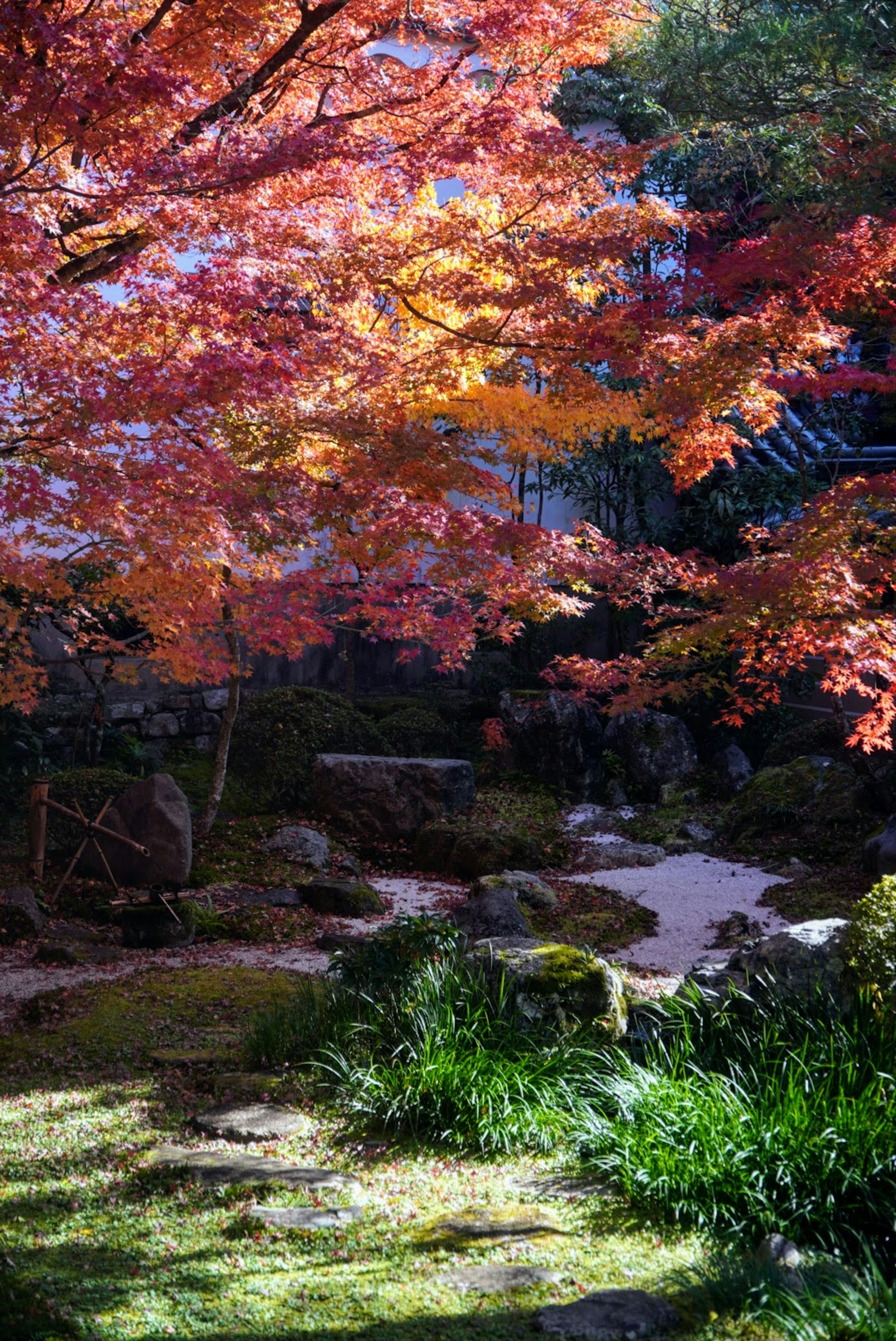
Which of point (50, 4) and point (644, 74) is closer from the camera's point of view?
point (50, 4)

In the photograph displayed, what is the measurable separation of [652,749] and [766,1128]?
9.29m

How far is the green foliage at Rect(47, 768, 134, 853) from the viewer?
939 centimetres

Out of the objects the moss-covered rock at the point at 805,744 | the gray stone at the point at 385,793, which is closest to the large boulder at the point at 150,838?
the gray stone at the point at 385,793

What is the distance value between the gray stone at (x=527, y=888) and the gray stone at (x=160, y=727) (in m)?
4.73

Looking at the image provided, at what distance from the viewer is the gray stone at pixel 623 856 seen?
1047 cm

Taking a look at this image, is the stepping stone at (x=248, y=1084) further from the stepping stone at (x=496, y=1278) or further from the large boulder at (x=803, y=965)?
the large boulder at (x=803, y=965)

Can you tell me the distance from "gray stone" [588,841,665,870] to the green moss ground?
610 cm

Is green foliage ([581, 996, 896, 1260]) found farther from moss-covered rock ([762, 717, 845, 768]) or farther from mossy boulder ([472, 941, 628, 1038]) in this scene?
moss-covered rock ([762, 717, 845, 768])

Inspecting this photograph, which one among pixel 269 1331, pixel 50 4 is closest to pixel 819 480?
pixel 50 4

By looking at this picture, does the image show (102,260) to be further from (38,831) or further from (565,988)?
(565,988)

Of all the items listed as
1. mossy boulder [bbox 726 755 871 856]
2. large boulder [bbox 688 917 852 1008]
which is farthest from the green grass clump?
mossy boulder [bbox 726 755 871 856]

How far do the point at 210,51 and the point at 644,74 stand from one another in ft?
27.8

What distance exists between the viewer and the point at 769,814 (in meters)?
10.9

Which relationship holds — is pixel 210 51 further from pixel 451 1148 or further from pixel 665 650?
pixel 451 1148
